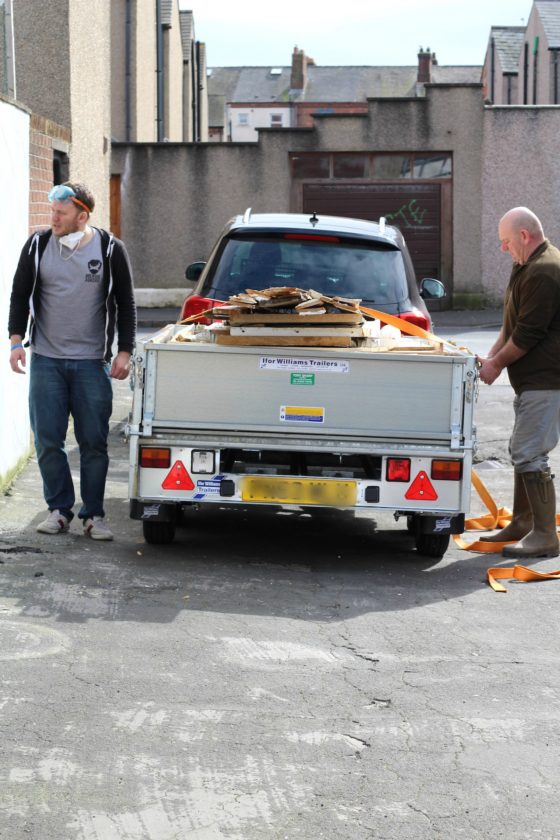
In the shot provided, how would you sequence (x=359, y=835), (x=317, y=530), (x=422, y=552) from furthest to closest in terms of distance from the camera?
(x=317, y=530)
(x=422, y=552)
(x=359, y=835)

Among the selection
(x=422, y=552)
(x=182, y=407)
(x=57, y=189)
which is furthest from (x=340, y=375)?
(x=57, y=189)

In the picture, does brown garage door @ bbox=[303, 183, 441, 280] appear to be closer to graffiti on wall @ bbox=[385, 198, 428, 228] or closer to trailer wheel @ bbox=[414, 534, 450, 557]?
graffiti on wall @ bbox=[385, 198, 428, 228]

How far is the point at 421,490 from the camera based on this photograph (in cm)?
705

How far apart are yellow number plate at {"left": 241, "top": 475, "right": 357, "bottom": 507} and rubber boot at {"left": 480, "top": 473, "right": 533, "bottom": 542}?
1.51 m

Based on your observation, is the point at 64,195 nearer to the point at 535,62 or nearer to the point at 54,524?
the point at 54,524

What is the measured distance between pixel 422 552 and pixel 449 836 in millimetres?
3930

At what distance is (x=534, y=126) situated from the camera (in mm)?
28609

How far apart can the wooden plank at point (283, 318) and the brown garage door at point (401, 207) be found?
843 inches

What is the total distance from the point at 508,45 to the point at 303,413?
54515mm

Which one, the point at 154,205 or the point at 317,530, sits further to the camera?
the point at 154,205

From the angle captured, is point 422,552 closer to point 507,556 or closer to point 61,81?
point 507,556

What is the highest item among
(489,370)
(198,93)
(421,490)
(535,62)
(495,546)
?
(535,62)

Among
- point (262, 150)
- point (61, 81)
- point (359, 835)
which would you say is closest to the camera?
point (359, 835)

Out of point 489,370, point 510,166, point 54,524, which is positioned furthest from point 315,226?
point 510,166
